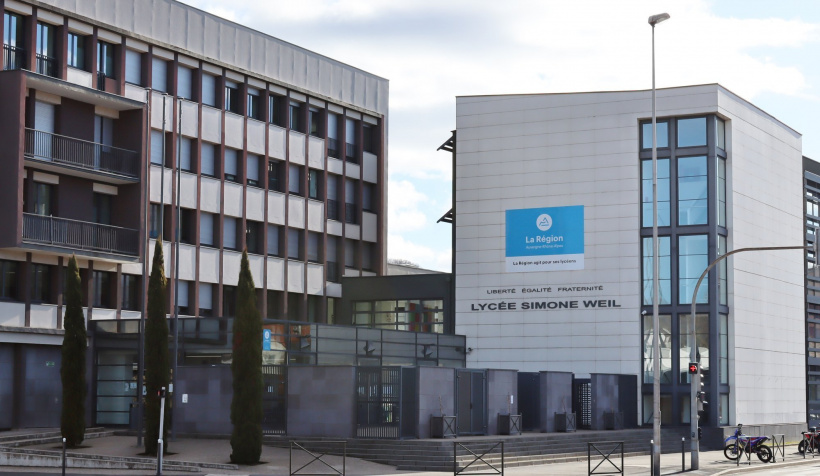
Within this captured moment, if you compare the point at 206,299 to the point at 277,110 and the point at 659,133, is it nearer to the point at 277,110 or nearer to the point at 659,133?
the point at 277,110

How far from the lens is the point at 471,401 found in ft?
138

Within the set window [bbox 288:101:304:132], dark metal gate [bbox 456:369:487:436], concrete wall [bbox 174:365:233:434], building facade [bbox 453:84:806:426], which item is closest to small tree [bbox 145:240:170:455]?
concrete wall [bbox 174:365:233:434]

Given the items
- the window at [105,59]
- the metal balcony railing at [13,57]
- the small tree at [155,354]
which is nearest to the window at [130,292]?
the window at [105,59]

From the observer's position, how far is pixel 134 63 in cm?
4991

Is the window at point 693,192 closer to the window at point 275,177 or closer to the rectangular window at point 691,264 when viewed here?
the rectangular window at point 691,264

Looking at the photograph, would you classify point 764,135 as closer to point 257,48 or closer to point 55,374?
point 257,48

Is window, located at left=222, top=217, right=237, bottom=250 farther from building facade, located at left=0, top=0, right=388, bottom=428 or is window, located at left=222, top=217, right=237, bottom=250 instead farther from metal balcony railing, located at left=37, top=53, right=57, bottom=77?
metal balcony railing, located at left=37, top=53, right=57, bottom=77

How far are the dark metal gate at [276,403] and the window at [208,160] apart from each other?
15300 mm

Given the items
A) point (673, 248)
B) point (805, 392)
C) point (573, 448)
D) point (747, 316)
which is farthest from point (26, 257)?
point (805, 392)

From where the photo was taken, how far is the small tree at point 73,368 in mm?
39062

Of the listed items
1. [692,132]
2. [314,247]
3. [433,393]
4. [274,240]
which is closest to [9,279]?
[274,240]

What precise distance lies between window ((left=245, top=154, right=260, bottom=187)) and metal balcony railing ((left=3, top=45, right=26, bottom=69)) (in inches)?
531

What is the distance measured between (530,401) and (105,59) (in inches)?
854

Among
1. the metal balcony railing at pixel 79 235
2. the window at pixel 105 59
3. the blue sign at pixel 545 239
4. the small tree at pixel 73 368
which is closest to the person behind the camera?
the small tree at pixel 73 368
